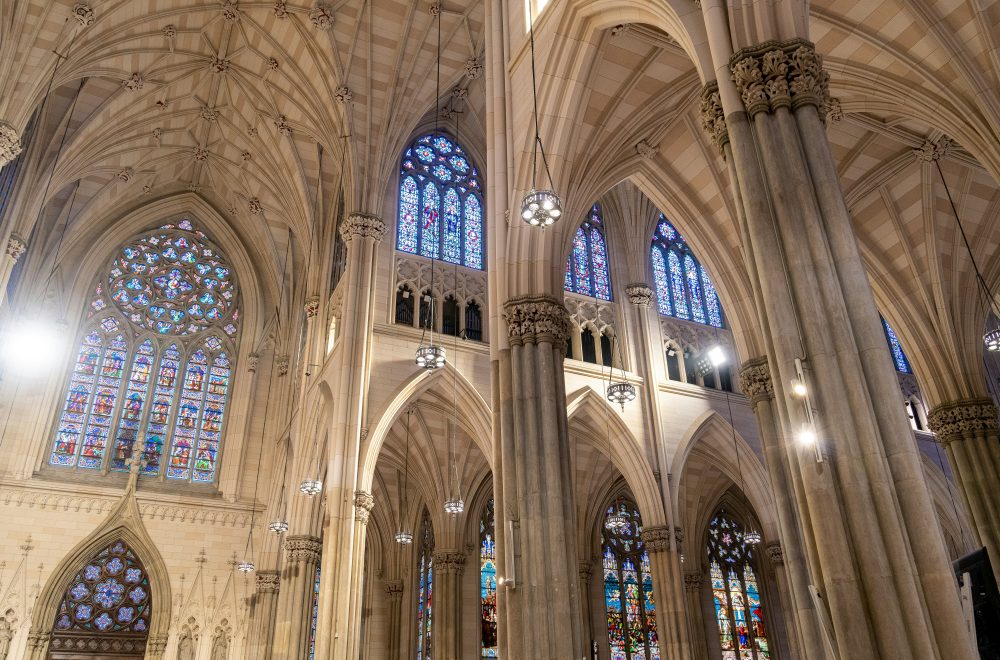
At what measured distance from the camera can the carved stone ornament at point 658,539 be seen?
18281 mm

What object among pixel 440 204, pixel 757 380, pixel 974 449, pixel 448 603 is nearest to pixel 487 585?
pixel 448 603

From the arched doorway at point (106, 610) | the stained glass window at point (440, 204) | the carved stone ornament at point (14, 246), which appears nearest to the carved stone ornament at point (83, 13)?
the carved stone ornament at point (14, 246)

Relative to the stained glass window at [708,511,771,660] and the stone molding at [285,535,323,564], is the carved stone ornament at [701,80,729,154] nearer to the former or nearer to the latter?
the stone molding at [285,535,323,564]

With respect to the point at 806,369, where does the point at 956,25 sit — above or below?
above

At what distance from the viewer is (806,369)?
6.39 metres

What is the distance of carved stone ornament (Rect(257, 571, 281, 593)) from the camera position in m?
→ 21.3

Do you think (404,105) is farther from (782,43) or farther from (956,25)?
(782,43)

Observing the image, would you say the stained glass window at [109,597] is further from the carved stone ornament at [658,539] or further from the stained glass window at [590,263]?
the stained glass window at [590,263]

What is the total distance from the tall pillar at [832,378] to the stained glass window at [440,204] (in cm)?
1321

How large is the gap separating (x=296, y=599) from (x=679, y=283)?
13.6 meters

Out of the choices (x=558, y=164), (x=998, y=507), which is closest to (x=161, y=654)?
(x=558, y=164)

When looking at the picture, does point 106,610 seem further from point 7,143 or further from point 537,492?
point 537,492

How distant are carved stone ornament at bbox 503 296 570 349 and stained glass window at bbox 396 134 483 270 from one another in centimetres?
920

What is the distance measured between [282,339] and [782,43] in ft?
67.1
